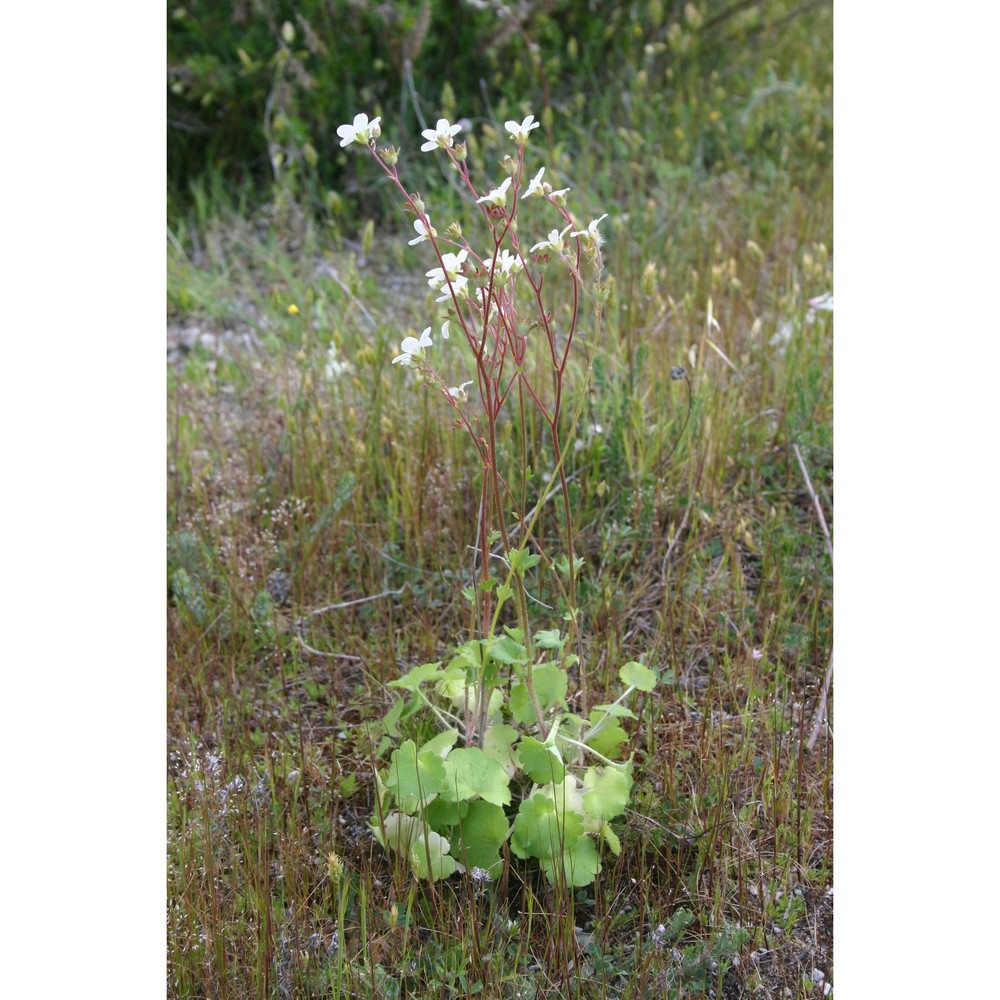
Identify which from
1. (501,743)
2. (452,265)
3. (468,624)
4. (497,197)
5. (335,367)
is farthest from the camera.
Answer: (335,367)

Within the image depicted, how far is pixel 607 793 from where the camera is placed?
4.89ft

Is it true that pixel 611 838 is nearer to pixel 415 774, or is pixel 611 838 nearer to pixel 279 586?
pixel 415 774

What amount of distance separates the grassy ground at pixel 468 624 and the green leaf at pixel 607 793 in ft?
0.41

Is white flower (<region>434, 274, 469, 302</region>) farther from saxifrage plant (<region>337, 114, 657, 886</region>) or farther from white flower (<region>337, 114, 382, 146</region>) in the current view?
white flower (<region>337, 114, 382, 146</region>)

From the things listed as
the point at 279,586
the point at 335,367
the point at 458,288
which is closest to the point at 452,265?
the point at 458,288

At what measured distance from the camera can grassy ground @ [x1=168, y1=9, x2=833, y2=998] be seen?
1482mm

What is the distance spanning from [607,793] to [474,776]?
0.62ft

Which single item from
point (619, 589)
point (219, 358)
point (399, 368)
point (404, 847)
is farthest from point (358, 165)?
point (404, 847)

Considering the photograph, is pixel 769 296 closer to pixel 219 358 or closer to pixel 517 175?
pixel 219 358

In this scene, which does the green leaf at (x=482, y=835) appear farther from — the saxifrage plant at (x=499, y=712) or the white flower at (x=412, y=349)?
the white flower at (x=412, y=349)

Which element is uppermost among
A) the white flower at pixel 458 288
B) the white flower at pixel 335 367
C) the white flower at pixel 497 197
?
the white flower at pixel 335 367

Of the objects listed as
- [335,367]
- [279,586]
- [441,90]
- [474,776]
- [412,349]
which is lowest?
[474,776]

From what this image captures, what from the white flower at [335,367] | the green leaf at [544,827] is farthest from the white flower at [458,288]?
the white flower at [335,367]

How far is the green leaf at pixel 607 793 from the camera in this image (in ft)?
4.85
